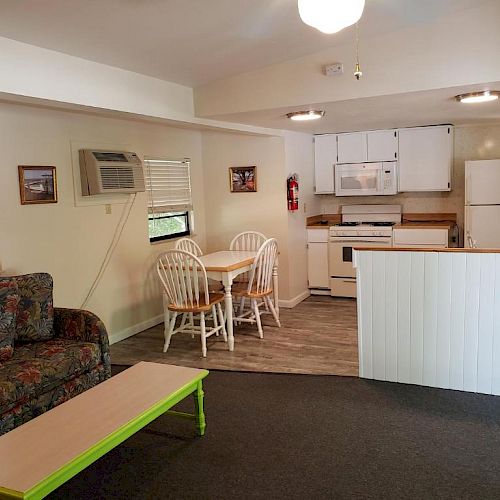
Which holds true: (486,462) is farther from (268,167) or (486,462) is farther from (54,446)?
(268,167)

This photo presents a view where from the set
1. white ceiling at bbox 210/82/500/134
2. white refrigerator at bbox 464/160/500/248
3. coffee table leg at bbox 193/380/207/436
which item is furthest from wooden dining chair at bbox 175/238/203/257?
white refrigerator at bbox 464/160/500/248

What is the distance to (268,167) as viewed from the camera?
19.1 feet

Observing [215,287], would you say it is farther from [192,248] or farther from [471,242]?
[471,242]

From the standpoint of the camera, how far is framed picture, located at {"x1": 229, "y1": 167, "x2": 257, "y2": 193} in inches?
232

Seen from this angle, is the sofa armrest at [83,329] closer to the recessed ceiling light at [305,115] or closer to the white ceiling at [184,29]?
the white ceiling at [184,29]

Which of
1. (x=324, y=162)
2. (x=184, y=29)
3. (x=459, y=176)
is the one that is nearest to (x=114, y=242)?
(x=184, y=29)

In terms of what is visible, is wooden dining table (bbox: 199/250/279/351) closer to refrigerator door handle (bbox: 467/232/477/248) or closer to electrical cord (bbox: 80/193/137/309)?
electrical cord (bbox: 80/193/137/309)

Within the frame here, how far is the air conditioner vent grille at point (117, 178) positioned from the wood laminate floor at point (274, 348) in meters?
1.47

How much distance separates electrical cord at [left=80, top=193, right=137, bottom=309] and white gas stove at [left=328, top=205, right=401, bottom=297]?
2.53 metres

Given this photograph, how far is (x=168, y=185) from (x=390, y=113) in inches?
94.4

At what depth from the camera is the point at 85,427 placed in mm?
2305

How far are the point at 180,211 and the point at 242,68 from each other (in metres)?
2.06

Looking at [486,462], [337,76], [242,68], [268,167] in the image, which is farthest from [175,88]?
[486,462]

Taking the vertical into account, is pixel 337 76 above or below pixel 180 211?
above
